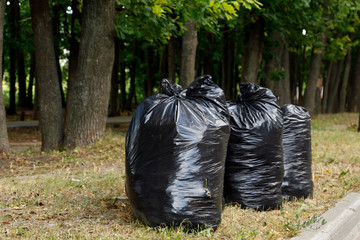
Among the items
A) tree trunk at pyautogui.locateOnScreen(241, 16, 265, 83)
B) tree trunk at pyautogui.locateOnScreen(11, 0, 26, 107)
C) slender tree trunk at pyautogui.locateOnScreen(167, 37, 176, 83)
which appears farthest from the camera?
tree trunk at pyautogui.locateOnScreen(11, 0, 26, 107)

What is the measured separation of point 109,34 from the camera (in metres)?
7.99

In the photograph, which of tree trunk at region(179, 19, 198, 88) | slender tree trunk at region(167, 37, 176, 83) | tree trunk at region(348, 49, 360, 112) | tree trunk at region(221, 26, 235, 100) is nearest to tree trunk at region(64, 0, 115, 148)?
tree trunk at region(179, 19, 198, 88)

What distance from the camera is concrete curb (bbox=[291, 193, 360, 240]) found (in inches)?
144

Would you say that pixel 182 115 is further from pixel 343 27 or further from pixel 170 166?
pixel 343 27

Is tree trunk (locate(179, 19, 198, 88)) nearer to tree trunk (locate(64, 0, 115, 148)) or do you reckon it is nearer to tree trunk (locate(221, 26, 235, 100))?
tree trunk (locate(64, 0, 115, 148))

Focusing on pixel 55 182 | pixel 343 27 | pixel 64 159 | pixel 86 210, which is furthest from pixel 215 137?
pixel 343 27

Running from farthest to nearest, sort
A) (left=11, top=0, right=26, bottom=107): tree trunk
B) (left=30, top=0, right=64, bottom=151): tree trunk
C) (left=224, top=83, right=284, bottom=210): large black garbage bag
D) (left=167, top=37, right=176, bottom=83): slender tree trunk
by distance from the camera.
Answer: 1. (left=11, top=0, right=26, bottom=107): tree trunk
2. (left=167, top=37, right=176, bottom=83): slender tree trunk
3. (left=30, top=0, right=64, bottom=151): tree trunk
4. (left=224, top=83, right=284, bottom=210): large black garbage bag

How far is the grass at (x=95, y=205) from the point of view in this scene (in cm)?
335

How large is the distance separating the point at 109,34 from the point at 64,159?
2.52 m

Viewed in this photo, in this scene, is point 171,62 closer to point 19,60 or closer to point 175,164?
point 19,60

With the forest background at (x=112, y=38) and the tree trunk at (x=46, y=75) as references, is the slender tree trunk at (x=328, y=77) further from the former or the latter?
the tree trunk at (x=46, y=75)

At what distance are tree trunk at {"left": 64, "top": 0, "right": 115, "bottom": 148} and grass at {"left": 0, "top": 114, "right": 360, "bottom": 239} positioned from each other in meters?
0.74

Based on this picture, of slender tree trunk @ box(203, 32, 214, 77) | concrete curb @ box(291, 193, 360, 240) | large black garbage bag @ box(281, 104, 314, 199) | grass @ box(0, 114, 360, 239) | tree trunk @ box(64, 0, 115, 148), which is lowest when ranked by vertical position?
concrete curb @ box(291, 193, 360, 240)

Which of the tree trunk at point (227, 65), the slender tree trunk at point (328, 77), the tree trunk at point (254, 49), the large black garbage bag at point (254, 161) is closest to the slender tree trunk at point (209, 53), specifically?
the tree trunk at point (227, 65)
